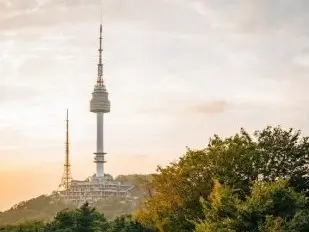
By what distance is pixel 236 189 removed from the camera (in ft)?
127

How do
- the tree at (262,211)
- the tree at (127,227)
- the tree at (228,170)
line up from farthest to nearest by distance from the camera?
the tree at (127,227) < the tree at (228,170) < the tree at (262,211)

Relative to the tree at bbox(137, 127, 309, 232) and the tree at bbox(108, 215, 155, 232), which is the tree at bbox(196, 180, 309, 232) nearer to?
the tree at bbox(137, 127, 309, 232)

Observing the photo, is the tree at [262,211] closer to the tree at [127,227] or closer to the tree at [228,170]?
the tree at [228,170]

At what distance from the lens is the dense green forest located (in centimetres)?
3497

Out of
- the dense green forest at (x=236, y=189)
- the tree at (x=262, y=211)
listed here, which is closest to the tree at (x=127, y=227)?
the dense green forest at (x=236, y=189)

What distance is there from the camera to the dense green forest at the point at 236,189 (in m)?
35.0

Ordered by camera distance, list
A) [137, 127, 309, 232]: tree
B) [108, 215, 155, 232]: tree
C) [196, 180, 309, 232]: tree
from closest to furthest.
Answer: [196, 180, 309, 232]: tree < [137, 127, 309, 232]: tree < [108, 215, 155, 232]: tree

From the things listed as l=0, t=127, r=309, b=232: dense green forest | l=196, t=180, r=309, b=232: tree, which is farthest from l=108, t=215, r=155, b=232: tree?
l=196, t=180, r=309, b=232: tree

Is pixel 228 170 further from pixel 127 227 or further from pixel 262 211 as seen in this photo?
pixel 127 227

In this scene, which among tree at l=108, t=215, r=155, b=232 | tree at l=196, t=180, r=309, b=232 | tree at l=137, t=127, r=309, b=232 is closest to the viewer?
tree at l=196, t=180, r=309, b=232

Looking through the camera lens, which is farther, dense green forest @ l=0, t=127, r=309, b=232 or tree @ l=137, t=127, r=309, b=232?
tree @ l=137, t=127, r=309, b=232

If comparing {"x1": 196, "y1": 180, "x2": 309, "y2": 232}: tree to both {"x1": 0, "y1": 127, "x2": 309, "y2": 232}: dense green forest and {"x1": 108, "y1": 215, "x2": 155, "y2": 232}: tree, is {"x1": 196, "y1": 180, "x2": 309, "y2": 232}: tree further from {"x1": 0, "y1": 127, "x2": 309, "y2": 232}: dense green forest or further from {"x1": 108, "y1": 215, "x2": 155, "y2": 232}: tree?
{"x1": 108, "y1": 215, "x2": 155, "y2": 232}: tree

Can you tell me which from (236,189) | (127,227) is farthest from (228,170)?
(127,227)

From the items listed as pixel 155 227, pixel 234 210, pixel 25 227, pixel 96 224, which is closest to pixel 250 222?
pixel 234 210
